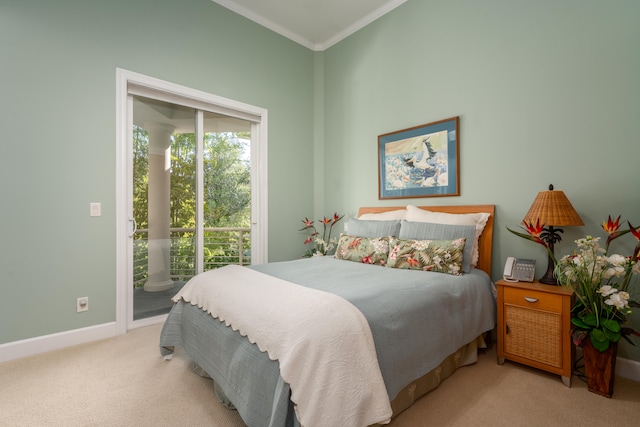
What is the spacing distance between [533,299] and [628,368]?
0.75 metres

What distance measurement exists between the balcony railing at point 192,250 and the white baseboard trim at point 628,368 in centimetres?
333

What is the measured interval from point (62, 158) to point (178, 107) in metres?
1.14

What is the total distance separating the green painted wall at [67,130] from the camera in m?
2.18

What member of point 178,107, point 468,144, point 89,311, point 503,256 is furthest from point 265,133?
point 503,256

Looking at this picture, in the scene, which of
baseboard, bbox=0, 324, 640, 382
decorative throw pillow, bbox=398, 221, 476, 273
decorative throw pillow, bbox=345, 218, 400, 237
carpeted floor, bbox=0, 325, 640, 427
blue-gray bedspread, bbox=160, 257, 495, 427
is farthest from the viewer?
decorative throw pillow, bbox=345, 218, 400, 237

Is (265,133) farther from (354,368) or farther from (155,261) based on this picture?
(354,368)

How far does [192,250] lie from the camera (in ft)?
10.4

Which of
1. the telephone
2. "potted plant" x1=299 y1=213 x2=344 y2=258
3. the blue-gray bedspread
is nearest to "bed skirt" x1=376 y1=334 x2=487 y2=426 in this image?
the blue-gray bedspread

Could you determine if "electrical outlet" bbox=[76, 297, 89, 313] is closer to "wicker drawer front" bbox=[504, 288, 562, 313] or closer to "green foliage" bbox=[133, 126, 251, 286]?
"green foliage" bbox=[133, 126, 251, 286]

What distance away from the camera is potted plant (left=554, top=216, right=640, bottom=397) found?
1684 mm

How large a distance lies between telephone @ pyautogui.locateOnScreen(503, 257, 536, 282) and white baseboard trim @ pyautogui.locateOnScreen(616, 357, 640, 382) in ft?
2.42

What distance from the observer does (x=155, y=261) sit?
9.73 ft

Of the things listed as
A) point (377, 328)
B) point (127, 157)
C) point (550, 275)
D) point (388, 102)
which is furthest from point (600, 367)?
point (127, 157)

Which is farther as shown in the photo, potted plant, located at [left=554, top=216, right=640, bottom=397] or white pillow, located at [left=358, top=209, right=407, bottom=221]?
white pillow, located at [left=358, top=209, right=407, bottom=221]
